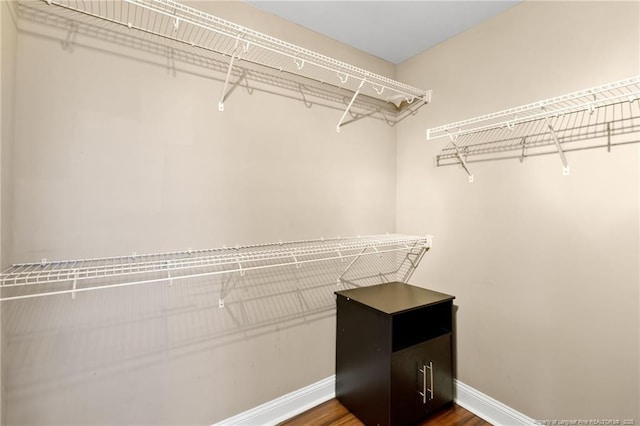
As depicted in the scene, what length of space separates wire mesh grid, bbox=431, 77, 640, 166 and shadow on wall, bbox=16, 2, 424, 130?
0.61 meters

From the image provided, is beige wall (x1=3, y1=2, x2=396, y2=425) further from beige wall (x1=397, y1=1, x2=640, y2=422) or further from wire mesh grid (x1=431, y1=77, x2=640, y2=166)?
wire mesh grid (x1=431, y1=77, x2=640, y2=166)

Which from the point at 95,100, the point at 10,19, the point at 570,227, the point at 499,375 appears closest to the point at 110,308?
the point at 95,100

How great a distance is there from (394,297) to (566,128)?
4.39 feet

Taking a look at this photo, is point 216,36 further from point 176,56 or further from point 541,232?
point 541,232

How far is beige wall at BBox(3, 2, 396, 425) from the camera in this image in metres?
1.23

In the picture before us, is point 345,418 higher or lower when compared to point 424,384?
lower

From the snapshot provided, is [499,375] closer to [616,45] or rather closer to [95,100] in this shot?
[616,45]

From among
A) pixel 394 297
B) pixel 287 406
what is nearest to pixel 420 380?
pixel 394 297

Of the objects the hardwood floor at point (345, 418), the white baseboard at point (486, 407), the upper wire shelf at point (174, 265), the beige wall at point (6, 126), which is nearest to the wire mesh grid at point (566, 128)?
the upper wire shelf at point (174, 265)

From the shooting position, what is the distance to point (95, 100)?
1337 mm

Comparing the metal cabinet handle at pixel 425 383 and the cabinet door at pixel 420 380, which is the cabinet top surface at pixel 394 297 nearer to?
the cabinet door at pixel 420 380

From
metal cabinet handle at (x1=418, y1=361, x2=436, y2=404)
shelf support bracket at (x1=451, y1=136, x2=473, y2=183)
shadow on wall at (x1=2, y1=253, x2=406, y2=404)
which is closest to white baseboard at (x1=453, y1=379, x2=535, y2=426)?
metal cabinet handle at (x1=418, y1=361, x2=436, y2=404)

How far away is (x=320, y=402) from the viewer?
199 centimetres

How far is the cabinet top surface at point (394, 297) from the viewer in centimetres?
176
